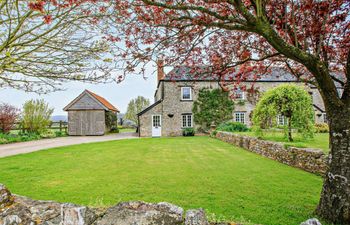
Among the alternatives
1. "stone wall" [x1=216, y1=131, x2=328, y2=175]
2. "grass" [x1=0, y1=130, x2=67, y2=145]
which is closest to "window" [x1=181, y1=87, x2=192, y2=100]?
"stone wall" [x1=216, y1=131, x2=328, y2=175]

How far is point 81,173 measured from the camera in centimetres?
722

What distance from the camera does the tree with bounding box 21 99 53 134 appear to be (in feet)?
70.0

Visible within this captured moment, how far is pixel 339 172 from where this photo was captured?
361 cm

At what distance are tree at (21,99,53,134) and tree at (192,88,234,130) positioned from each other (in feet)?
52.1

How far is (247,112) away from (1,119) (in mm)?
24829

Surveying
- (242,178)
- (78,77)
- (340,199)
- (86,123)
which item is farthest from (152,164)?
(86,123)

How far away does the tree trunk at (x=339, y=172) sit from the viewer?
11.7 feet

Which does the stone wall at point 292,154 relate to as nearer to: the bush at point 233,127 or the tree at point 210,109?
the bush at point 233,127

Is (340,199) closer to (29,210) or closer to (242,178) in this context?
(242,178)

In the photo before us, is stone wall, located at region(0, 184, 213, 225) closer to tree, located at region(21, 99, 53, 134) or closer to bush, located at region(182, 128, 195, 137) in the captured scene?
bush, located at region(182, 128, 195, 137)

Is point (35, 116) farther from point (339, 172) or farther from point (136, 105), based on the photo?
point (136, 105)

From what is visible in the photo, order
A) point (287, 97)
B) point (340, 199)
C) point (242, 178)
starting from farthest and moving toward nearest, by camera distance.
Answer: point (287, 97), point (242, 178), point (340, 199)

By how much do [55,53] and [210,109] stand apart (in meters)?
18.7

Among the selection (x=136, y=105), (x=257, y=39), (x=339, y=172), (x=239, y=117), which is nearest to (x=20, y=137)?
(x=257, y=39)
